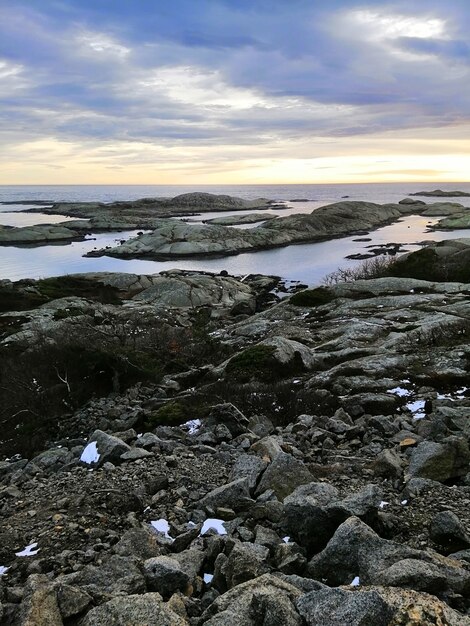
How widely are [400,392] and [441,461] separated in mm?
6829

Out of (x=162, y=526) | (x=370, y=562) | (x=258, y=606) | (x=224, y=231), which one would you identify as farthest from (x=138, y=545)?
(x=224, y=231)

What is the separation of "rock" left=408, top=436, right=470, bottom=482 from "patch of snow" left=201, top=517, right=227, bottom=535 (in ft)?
11.6

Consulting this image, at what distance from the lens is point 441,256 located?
47531 mm

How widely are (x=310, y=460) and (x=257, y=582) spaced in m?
5.64

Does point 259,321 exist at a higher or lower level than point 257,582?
lower

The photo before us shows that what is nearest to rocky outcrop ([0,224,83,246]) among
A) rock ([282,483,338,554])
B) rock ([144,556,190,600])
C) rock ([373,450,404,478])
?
rock ([373,450,404,478])

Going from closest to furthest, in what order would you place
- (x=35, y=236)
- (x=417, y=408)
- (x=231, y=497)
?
(x=231, y=497) → (x=417, y=408) → (x=35, y=236)

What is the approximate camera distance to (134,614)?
4.44 m

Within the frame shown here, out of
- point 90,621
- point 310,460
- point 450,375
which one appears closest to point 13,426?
point 310,460

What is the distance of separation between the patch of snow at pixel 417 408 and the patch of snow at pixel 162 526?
776cm

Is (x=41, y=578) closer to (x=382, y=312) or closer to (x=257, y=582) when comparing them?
(x=257, y=582)

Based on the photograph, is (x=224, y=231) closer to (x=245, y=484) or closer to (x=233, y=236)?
(x=233, y=236)

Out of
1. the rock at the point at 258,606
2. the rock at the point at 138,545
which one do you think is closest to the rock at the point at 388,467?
the rock at the point at 138,545

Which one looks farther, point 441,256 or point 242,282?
point 242,282
